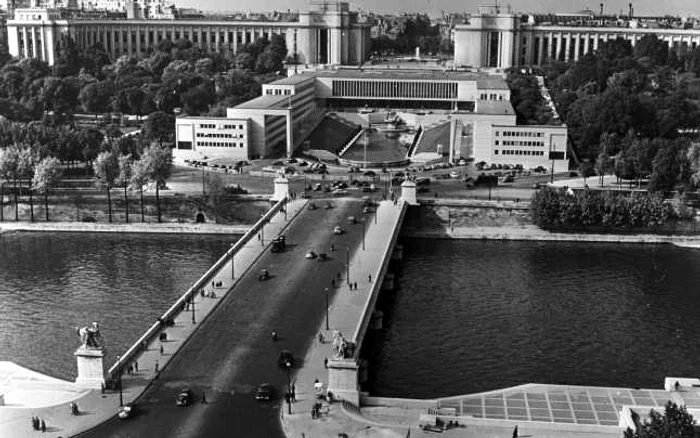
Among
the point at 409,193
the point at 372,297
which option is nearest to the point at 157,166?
the point at 409,193

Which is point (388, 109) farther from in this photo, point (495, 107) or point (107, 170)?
point (107, 170)

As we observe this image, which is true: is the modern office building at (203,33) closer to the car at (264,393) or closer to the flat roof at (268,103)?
the flat roof at (268,103)

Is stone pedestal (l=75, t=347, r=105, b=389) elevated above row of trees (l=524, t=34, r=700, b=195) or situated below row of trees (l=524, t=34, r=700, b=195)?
below

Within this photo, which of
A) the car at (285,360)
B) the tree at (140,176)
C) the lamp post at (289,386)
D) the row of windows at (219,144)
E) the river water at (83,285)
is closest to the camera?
the lamp post at (289,386)

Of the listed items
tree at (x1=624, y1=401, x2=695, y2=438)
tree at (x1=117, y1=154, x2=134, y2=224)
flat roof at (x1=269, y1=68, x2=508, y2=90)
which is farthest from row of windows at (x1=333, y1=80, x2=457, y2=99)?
tree at (x1=624, y1=401, x2=695, y2=438)

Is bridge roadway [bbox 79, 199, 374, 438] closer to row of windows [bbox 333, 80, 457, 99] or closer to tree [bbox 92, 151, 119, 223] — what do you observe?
tree [bbox 92, 151, 119, 223]

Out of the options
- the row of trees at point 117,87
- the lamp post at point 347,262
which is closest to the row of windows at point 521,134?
the row of trees at point 117,87

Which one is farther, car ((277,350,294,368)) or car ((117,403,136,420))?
car ((277,350,294,368))
